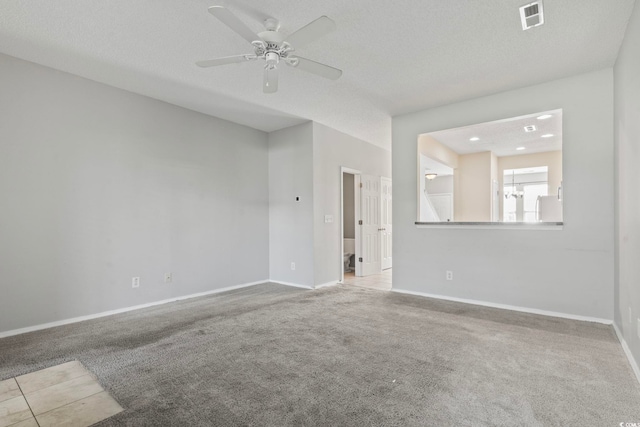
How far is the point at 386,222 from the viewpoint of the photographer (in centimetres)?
684

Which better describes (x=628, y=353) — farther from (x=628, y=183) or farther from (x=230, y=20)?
(x=230, y=20)

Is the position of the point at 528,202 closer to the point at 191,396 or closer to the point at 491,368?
the point at 491,368

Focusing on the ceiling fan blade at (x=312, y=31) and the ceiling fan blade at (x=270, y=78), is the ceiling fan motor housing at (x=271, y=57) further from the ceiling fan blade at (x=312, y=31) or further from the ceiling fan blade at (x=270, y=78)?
the ceiling fan blade at (x=312, y=31)

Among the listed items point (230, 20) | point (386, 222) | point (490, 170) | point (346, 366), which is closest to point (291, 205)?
point (386, 222)

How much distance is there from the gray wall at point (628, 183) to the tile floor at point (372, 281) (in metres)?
2.79

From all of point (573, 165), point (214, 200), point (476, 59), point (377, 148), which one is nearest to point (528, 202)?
point (377, 148)

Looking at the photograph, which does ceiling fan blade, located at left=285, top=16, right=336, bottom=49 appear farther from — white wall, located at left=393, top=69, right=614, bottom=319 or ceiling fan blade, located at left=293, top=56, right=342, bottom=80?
white wall, located at left=393, top=69, right=614, bottom=319

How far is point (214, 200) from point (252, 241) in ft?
3.27

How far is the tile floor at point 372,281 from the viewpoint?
5.20 metres

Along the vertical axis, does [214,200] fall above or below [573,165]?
below

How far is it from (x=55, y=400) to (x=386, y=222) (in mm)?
5883

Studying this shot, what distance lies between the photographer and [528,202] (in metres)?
8.76

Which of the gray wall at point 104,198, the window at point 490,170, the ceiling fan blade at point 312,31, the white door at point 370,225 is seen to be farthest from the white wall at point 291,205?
the ceiling fan blade at point 312,31

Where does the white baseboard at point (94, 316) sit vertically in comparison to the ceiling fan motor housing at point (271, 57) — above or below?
below
